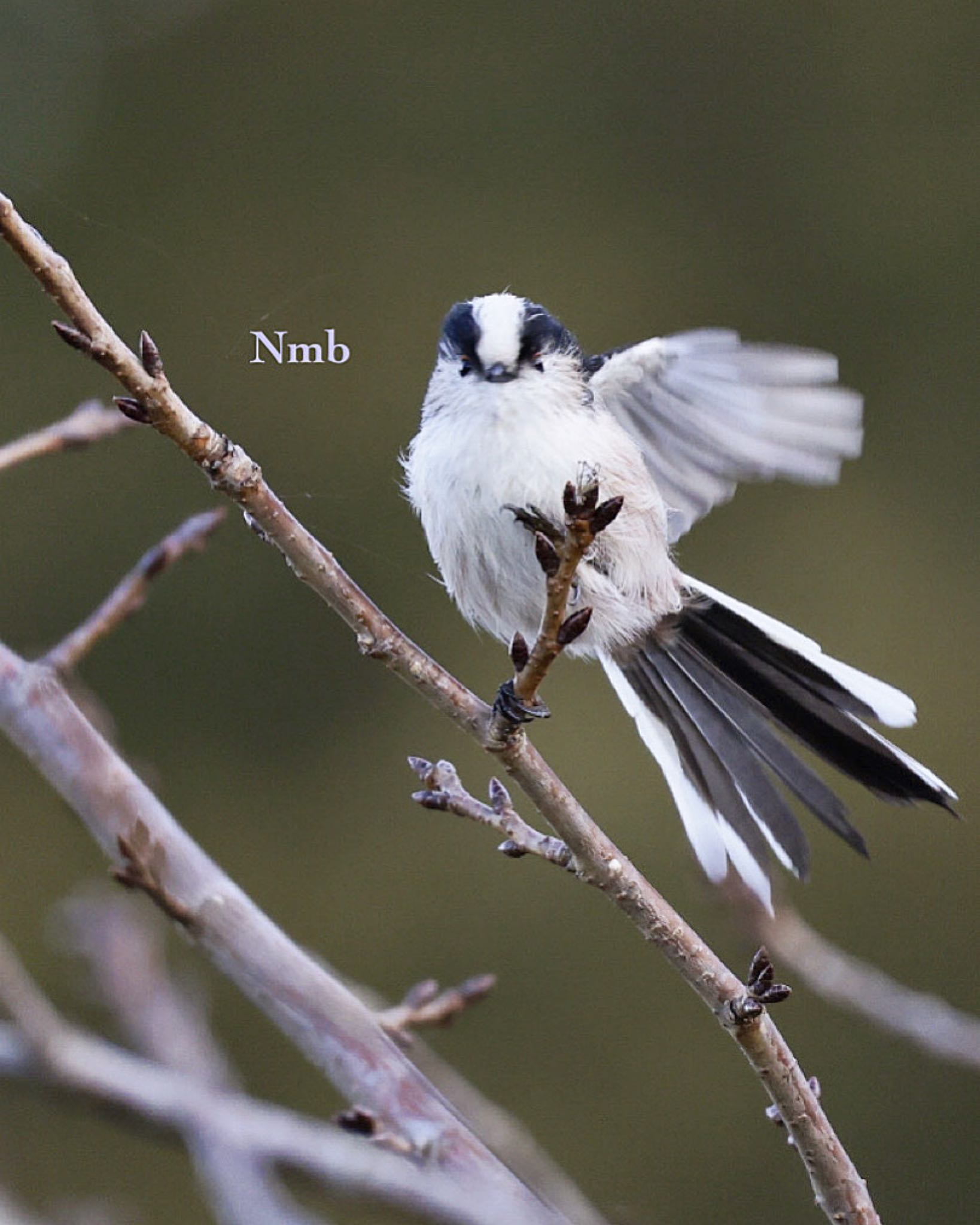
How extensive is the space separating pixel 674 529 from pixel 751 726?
0.76ft

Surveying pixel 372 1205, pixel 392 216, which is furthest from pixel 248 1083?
pixel 372 1205

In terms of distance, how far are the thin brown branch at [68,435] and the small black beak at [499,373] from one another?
31cm

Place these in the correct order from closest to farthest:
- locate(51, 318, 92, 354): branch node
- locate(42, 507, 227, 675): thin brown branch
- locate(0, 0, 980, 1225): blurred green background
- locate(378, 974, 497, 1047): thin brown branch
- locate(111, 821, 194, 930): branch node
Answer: locate(51, 318, 92, 354): branch node, locate(111, 821, 194, 930): branch node, locate(42, 507, 227, 675): thin brown branch, locate(378, 974, 497, 1047): thin brown branch, locate(0, 0, 980, 1225): blurred green background

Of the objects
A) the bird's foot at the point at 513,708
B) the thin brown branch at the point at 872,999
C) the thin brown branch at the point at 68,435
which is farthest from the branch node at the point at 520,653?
the thin brown branch at the point at 872,999

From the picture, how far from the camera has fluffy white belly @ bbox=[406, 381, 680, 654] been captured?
133 centimetres

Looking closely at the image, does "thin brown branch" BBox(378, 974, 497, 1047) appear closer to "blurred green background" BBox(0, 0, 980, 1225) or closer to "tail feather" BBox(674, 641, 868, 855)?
"tail feather" BBox(674, 641, 868, 855)

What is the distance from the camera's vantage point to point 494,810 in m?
1.14

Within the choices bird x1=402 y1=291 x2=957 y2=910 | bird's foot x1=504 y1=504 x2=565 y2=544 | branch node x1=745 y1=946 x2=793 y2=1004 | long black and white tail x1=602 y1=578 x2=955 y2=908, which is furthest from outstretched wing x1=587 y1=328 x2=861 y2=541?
branch node x1=745 y1=946 x2=793 y2=1004

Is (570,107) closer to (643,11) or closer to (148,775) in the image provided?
(643,11)

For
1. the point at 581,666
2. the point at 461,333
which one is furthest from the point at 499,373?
the point at 581,666

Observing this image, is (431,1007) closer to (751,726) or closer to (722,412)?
(751,726)

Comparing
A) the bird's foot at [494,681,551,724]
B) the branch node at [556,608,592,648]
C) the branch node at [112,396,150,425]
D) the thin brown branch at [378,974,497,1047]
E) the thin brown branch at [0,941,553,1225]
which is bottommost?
the thin brown branch at [0,941,553,1225]

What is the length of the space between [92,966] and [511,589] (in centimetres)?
57

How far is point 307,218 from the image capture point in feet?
8.88
